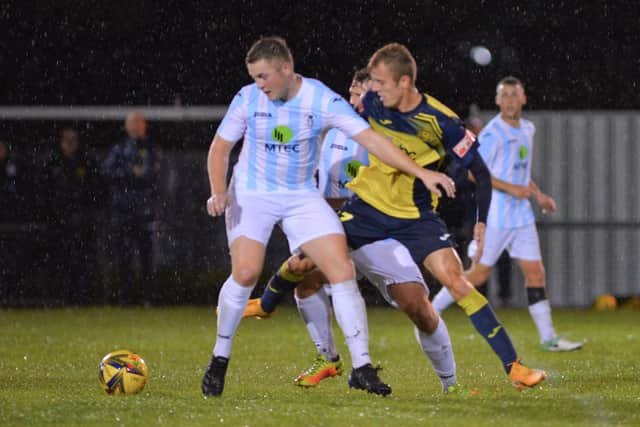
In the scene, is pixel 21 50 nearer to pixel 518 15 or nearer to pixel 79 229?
pixel 79 229

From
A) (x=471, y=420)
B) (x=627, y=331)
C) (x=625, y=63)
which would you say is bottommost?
(x=627, y=331)

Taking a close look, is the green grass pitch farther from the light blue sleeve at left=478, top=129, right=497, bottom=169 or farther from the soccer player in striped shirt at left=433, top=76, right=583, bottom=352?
the light blue sleeve at left=478, top=129, right=497, bottom=169

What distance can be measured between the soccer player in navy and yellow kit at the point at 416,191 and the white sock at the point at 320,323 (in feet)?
2.91

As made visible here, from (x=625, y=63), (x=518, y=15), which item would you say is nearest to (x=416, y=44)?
(x=518, y=15)

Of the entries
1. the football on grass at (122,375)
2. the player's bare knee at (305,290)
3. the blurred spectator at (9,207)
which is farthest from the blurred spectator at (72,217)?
the football on grass at (122,375)

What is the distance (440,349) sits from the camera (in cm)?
903

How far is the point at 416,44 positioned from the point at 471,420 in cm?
1180

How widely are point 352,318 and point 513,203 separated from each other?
15.2ft

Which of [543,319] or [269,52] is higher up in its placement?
[269,52]

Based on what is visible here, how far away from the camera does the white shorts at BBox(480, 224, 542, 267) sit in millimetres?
12883

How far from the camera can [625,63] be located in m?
19.7

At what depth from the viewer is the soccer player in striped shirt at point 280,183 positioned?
859 centimetres

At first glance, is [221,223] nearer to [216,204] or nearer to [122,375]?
[122,375]

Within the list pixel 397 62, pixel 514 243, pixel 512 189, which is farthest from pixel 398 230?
pixel 514 243
